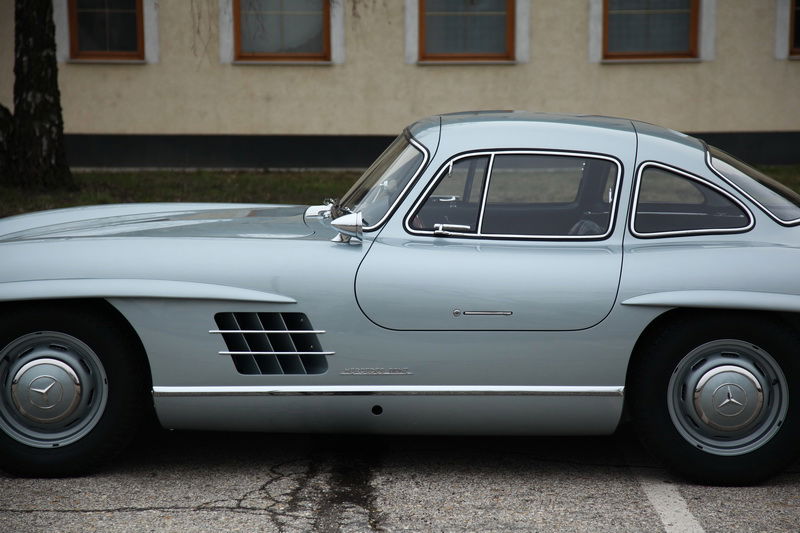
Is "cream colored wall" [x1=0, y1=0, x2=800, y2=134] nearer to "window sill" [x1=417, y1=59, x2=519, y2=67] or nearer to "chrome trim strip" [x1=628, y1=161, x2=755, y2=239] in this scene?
"window sill" [x1=417, y1=59, x2=519, y2=67]

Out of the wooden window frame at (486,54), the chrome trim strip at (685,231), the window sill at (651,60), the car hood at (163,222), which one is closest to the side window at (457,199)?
the car hood at (163,222)

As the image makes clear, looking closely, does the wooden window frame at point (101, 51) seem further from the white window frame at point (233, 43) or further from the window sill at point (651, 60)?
the window sill at point (651, 60)

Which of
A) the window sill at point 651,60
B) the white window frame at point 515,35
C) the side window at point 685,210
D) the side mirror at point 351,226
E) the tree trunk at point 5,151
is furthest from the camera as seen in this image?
the window sill at point 651,60

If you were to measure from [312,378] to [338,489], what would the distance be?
0.44 m

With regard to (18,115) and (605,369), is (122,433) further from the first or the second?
(18,115)

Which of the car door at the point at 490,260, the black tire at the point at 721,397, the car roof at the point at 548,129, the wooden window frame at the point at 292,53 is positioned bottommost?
the black tire at the point at 721,397

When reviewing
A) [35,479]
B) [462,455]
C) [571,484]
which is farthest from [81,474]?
[571,484]

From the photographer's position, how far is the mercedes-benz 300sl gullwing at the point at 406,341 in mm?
4016

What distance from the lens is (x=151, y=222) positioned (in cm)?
471

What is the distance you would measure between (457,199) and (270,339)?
1.09 metres

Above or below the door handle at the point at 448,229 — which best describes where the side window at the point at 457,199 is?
above

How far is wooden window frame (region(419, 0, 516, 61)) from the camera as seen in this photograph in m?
14.9

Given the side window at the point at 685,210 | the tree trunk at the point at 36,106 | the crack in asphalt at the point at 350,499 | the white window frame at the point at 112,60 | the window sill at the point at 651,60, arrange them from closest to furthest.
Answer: the crack in asphalt at the point at 350,499 → the side window at the point at 685,210 → the tree trunk at the point at 36,106 → the white window frame at the point at 112,60 → the window sill at the point at 651,60

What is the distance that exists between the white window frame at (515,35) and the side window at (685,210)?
35.2 ft
